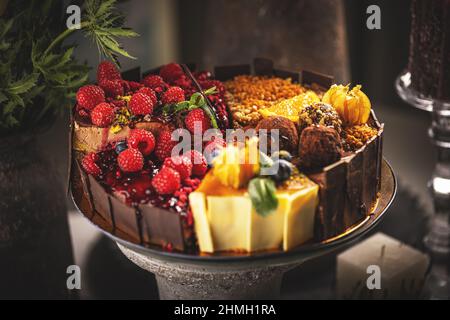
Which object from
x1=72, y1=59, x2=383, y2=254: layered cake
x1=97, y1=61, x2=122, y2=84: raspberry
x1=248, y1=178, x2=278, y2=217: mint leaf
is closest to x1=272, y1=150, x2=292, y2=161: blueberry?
x1=72, y1=59, x2=383, y2=254: layered cake

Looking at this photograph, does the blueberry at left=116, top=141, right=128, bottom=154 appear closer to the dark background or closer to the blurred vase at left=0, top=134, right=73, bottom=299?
the blurred vase at left=0, top=134, right=73, bottom=299

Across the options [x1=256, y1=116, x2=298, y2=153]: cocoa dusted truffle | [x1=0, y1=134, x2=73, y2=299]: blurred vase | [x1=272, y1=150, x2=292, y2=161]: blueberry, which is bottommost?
[x1=0, y1=134, x2=73, y2=299]: blurred vase

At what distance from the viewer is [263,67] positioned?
7.26 feet

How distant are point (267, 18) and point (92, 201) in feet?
4.25

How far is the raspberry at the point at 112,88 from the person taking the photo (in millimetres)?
1889

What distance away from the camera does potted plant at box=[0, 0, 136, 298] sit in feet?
6.30

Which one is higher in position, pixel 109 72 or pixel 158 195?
pixel 109 72

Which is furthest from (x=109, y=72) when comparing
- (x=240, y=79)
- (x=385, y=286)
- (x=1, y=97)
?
(x=385, y=286)

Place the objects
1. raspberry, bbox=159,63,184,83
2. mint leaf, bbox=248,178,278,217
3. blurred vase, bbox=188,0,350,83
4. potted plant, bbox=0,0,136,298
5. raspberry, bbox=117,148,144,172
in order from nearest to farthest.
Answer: mint leaf, bbox=248,178,278,217 < raspberry, bbox=117,148,144,172 < potted plant, bbox=0,0,136,298 < raspberry, bbox=159,63,184,83 < blurred vase, bbox=188,0,350,83

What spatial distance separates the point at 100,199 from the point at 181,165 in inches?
9.3

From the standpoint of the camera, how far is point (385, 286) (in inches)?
89.7

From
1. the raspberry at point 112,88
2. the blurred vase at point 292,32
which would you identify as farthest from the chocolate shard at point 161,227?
the blurred vase at point 292,32

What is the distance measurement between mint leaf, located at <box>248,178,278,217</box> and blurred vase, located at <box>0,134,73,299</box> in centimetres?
93

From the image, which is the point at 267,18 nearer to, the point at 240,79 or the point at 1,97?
the point at 240,79
